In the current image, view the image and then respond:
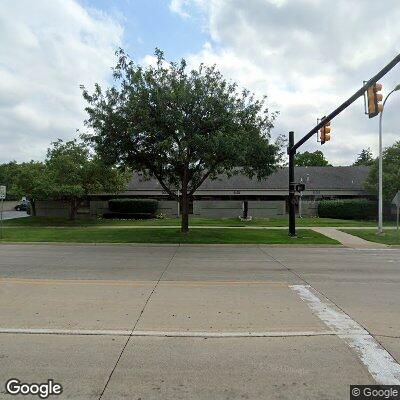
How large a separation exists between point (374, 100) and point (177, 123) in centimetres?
895

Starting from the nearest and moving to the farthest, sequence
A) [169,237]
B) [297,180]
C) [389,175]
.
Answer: [169,237] → [389,175] → [297,180]

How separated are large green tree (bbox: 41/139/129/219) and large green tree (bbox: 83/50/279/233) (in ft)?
39.5

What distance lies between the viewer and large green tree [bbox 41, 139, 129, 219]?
33156 mm

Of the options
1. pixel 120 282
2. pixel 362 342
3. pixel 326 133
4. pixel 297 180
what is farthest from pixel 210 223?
pixel 362 342

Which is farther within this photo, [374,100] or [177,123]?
[177,123]

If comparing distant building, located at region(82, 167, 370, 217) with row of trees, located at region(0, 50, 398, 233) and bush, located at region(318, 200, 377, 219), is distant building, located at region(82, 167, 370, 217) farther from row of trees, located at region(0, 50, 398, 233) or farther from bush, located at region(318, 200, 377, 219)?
row of trees, located at region(0, 50, 398, 233)

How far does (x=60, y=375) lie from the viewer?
4.33 metres

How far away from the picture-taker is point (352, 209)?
128ft

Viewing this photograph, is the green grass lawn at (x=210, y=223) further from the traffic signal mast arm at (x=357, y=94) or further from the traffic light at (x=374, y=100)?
the traffic light at (x=374, y=100)

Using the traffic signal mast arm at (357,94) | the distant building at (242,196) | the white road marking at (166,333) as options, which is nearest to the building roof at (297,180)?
the distant building at (242,196)

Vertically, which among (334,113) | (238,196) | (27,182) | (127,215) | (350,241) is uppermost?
(334,113)

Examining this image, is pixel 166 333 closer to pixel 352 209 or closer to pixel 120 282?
pixel 120 282

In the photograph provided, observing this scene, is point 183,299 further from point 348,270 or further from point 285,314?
point 348,270

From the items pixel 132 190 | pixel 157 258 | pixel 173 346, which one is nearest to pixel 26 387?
pixel 173 346
